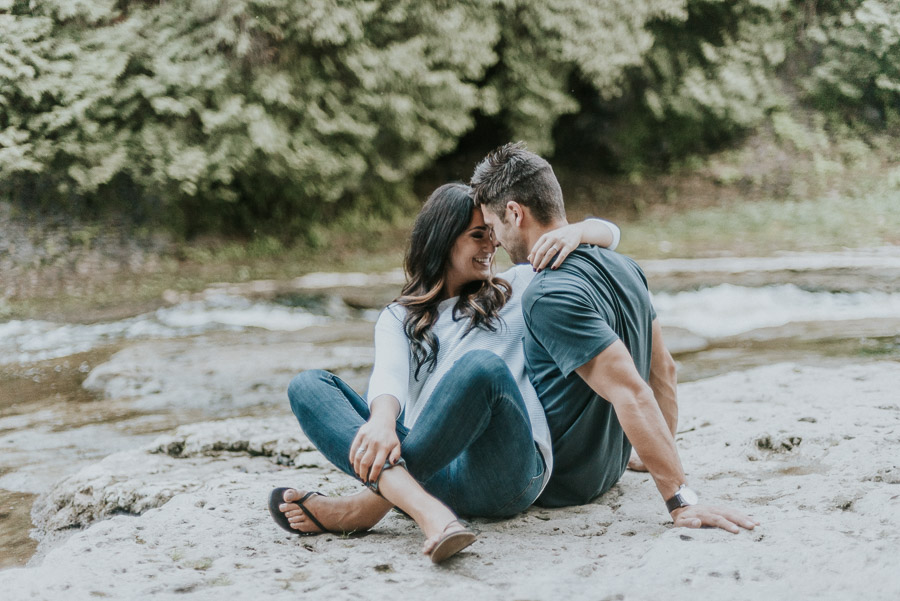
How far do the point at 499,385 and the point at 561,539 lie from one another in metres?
0.53

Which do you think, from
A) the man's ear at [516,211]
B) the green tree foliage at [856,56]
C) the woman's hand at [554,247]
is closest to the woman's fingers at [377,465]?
the woman's hand at [554,247]

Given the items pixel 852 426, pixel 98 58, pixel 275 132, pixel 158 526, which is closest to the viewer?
pixel 158 526

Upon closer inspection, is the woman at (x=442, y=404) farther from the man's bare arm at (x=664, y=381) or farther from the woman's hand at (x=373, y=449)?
the man's bare arm at (x=664, y=381)

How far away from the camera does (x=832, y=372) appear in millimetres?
4484

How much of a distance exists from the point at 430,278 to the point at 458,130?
31.3 feet

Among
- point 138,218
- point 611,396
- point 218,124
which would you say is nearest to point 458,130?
point 218,124

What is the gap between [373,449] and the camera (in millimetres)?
2113

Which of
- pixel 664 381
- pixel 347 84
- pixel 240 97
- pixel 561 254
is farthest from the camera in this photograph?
pixel 347 84

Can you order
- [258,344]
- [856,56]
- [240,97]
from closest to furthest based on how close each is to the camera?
1. [258,344]
2. [240,97]
3. [856,56]

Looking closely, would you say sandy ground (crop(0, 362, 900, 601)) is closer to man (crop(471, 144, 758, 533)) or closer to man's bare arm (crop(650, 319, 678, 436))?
man (crop(471, 144, 758, 533))

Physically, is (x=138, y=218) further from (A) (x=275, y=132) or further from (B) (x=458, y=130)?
(B) (x=458, y=130)

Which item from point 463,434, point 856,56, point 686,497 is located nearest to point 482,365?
point 463,434

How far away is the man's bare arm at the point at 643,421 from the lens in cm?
207

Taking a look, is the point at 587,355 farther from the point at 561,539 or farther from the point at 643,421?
the point at 561,539
